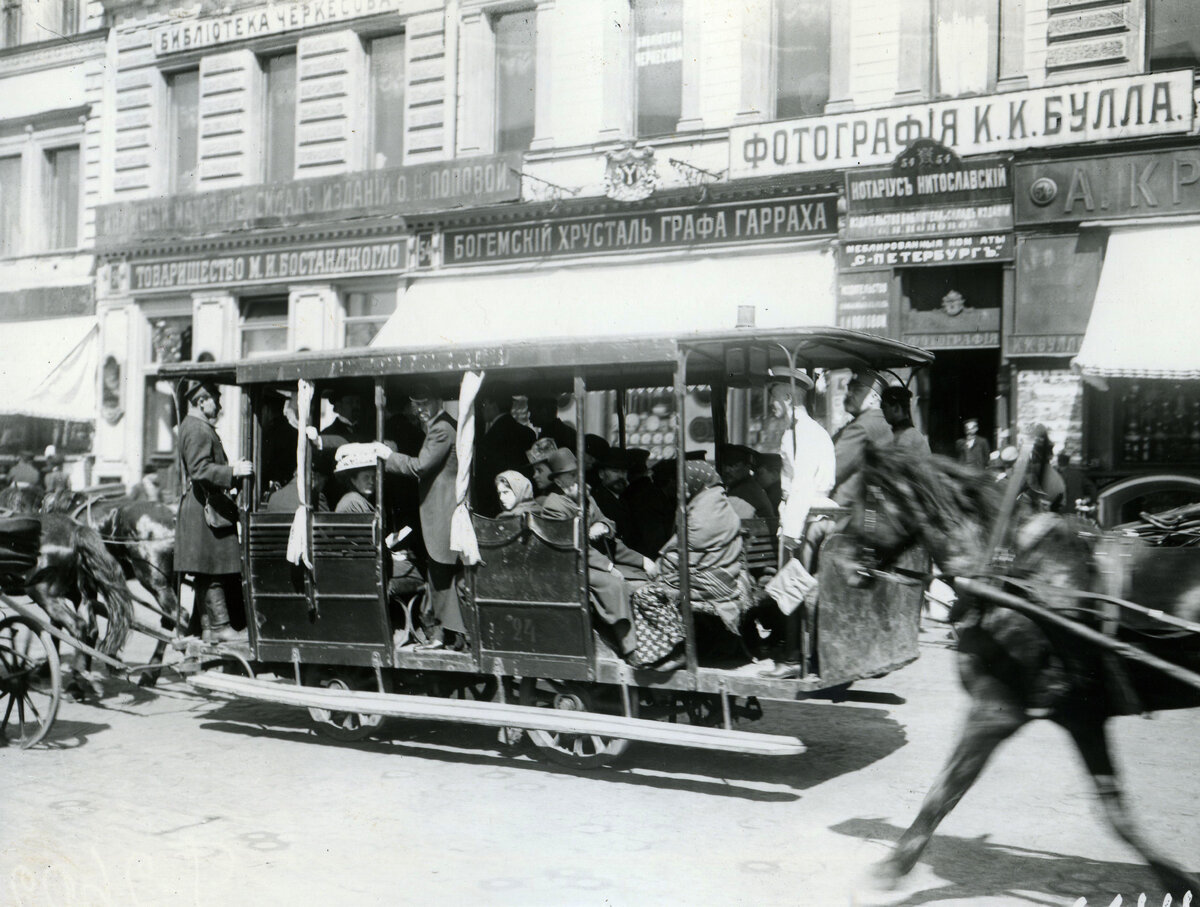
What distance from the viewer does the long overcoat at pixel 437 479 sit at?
7285 mm

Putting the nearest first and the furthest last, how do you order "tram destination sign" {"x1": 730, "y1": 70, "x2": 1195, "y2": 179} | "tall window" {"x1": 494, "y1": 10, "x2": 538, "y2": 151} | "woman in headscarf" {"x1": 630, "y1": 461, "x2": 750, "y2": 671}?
1. "woman in headscarf" {"x1": 630, "y1": 461, "x2": 750, "y2": 671}
2. "tram destination sign" {"x1": 730, "y1": 70, "x2": 1195, "y2": 179}
3. "tall window" {"x1": 494, "y1": 10, "x2": 538, "y2": 151}

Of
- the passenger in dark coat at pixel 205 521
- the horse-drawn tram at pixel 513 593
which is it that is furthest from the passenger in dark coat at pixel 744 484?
the passenger in dark coat at pixel 205 521

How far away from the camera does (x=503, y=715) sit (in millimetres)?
6648

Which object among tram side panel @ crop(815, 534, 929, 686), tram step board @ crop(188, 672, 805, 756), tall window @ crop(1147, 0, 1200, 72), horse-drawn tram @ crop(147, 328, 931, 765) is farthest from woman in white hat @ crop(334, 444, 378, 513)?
tall window @ crop(1147, 0, 1200, 72)

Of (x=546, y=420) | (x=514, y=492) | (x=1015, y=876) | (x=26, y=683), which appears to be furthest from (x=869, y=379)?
(x=26, y=683)

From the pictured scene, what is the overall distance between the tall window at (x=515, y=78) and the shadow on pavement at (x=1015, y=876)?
1276cm

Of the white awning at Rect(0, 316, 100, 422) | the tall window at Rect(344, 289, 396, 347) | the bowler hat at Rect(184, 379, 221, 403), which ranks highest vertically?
the tall window at Rect(344, 289, 396, 347)

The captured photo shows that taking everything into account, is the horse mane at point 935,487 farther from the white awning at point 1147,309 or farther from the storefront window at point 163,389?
the storefront window at point 163,389

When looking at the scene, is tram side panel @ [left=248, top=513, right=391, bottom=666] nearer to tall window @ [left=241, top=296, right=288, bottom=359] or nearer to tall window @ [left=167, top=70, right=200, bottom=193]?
tall window @ [left=241, top=296, right=288, bottom=359]

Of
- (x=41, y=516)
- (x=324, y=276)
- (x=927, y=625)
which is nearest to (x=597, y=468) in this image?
(x=41, y=516)

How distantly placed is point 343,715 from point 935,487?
4.39m

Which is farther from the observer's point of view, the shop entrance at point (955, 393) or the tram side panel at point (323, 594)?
the shop entrance at point (955, 393)

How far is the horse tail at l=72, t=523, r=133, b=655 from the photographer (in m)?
8.52

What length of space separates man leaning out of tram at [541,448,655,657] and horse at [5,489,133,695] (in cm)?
368
